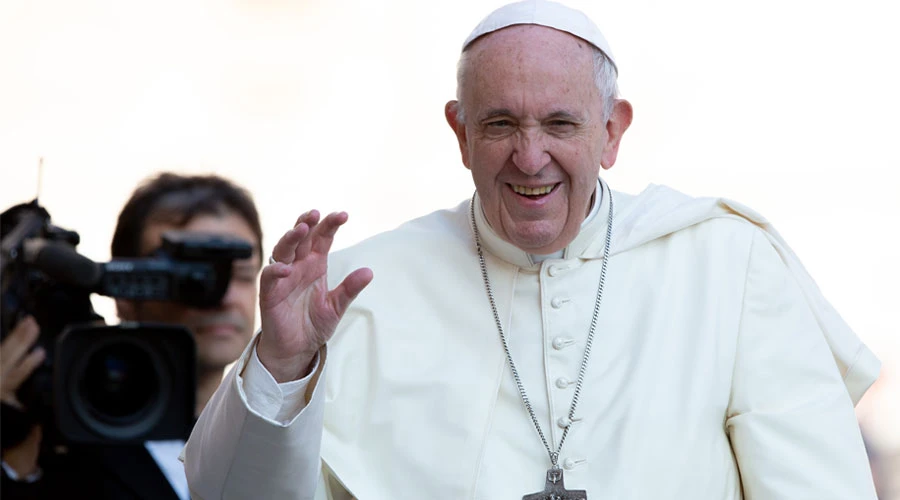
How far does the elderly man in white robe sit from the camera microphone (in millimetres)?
394

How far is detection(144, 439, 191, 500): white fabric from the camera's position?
14.1 feet

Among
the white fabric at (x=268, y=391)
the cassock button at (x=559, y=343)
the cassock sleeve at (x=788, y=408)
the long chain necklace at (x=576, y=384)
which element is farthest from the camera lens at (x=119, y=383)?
the cassock sleeve at (x=788, y=408)

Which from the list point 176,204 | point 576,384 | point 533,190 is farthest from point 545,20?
point 176,204

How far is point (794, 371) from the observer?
3561mm

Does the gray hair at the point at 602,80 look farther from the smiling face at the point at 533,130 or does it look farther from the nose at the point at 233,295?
the nose at the point at 233,295

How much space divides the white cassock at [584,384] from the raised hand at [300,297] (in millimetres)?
55

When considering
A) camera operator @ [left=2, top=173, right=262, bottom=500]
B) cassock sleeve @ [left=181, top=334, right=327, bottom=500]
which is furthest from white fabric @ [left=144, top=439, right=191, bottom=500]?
cassock sleeve @ [left=181, top=334, right=327, bottom=500]

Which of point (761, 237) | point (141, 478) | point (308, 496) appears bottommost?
point (141, 478)

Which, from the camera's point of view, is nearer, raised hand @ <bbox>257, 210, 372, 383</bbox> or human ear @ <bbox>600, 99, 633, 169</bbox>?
raised hand @ <bbox>257, 210, 372, 383</bbox>

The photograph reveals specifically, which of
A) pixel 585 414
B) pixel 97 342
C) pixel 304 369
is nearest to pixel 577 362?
pixel 585 414

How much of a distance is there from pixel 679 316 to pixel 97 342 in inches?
55.6

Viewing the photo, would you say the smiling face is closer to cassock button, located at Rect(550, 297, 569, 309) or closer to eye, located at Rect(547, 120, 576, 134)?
eye, located at Rect(547, 120, 576, 134)

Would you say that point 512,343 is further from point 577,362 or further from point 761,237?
point 761,237

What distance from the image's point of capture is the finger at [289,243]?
3.11 m
